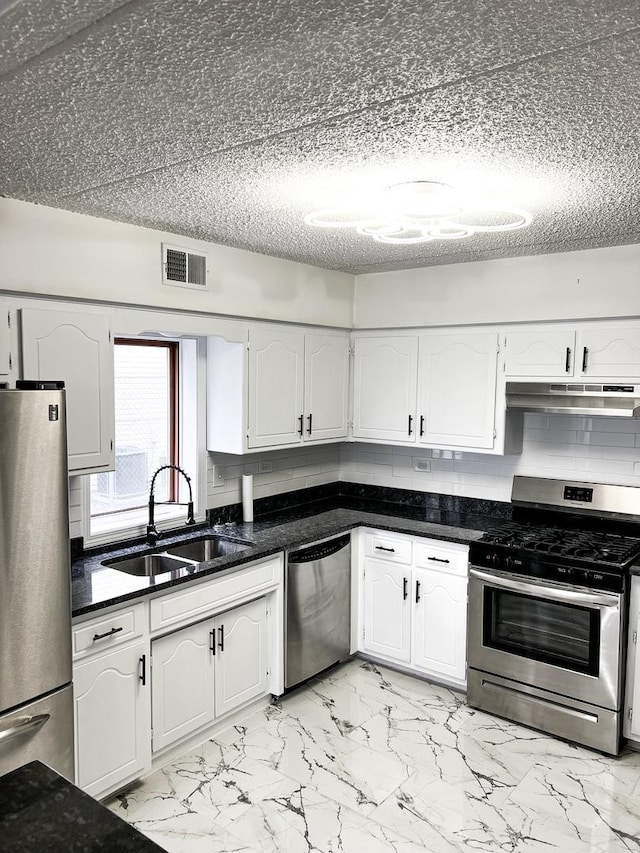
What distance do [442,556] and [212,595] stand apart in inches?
53.3

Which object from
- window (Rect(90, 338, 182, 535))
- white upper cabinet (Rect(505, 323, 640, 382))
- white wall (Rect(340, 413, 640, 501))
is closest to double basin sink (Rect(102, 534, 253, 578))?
window (Rect(90, 338, 182, 535))

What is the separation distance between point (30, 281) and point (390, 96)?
1750 millimetres

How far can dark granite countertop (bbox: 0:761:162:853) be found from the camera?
1.27 metres

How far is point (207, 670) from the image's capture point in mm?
3279

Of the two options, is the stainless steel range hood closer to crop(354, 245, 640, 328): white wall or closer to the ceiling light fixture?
crop(354, 245, 640, 328): white wall

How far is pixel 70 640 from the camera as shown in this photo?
2439 millimetres

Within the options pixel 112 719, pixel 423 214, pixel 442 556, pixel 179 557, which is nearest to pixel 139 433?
pixel 179 557

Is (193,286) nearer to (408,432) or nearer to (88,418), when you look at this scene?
(88,418)

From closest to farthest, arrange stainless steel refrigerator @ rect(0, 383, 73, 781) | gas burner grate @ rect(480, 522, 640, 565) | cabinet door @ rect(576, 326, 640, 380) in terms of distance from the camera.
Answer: stainless steel refrigerator @ rect(0, 383, 73, 781) < gas burner grate @ rect(480, 522, 640, 565) < cabinet door @ rect(576, 326, 640, 380)

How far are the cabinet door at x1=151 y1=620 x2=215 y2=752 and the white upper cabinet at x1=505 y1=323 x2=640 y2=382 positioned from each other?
2.20 m

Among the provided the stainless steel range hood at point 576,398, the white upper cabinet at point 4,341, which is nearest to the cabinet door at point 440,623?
the stainless steel range hood at point 576,398

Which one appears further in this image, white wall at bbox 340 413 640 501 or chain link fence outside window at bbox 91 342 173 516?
white wall at bbox 340 413 640 501

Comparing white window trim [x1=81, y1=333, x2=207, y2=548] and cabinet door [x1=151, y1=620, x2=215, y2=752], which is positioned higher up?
white window trim [x1=81, y1=333, x2=207, y2=548]

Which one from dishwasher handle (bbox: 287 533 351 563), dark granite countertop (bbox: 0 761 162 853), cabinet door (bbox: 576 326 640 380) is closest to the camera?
dark granite countertop (bbox: 0 761 162 853)
